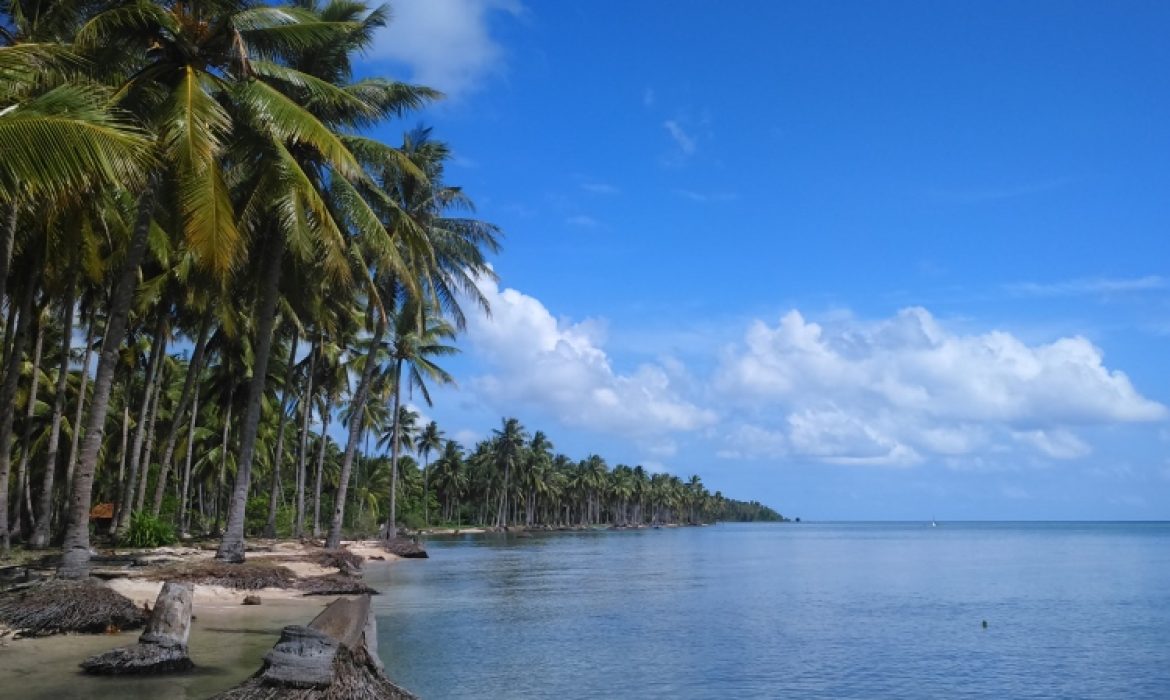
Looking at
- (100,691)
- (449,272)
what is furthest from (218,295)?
(100,691)

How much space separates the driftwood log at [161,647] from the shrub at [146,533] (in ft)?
49.5

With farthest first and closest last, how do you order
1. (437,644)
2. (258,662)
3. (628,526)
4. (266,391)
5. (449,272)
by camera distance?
(628,526) < (266,391) < (449,272) < (437,644) < (258,662)

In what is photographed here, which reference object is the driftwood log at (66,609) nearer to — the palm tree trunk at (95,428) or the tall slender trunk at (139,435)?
the palm tree trunk at (95,428)

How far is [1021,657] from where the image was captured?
17125 mm

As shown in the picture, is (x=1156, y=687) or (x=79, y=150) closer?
(x=79, y=150)

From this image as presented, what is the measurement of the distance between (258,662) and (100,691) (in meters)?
2.59

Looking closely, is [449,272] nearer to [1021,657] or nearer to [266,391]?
[266,391]

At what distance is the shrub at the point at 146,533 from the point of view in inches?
1011

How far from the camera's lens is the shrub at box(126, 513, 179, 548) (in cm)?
2567

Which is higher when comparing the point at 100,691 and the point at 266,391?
the point at 266,391

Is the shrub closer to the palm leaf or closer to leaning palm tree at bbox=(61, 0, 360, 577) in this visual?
leaning palm tree at bbox=(61, 0, 360, 577)

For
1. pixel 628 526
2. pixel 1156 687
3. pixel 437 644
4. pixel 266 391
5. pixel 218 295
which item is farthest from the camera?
pixel 628 526

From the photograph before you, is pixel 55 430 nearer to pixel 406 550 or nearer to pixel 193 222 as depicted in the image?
pixel 193 222

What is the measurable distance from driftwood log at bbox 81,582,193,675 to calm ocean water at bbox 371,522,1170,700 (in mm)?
3080
